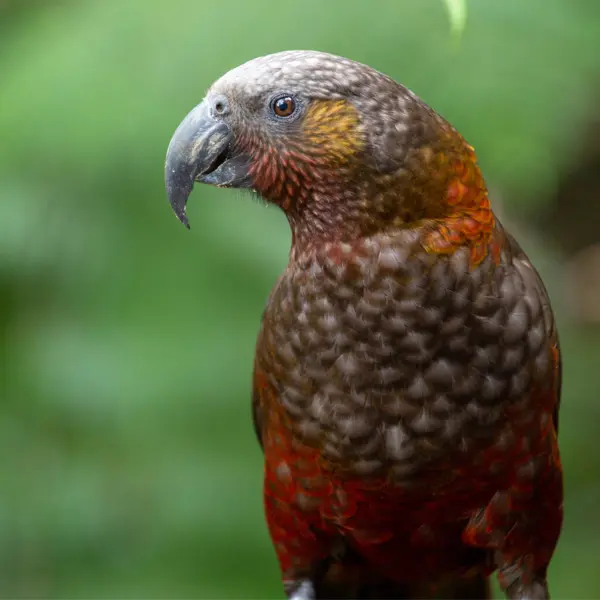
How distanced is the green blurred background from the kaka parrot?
681 mm

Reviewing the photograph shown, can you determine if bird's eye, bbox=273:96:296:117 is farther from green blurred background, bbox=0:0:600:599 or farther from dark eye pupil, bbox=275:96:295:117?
green blurred background, bbox=0:0:600:599

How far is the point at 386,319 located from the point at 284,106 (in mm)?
484

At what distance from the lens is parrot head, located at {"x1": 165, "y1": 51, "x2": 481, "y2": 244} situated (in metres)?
1.99

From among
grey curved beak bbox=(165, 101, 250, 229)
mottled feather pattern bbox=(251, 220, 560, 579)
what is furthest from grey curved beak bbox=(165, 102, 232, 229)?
mottled feather pattern bbox=(251, 220, 560, 579)

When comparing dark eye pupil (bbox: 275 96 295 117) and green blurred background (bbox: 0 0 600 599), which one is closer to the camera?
dark eye pupil (bbox: 275 96 295 117)

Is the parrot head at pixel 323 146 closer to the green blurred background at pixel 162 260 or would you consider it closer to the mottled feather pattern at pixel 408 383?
the mottled feather pattern at pixel 408 383

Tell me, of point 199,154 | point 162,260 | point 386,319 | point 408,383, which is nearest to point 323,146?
Result: point 199,154

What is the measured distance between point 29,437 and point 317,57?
185 cm

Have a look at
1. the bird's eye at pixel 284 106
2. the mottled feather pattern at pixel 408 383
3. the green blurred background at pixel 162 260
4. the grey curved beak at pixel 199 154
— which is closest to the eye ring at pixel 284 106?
the bird's eye at pixel 284 106

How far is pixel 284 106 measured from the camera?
6.65ft

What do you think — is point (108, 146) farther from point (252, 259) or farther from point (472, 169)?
point (472, 169)

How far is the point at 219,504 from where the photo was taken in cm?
334

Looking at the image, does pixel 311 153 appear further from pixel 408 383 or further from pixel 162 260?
pixel 162 260

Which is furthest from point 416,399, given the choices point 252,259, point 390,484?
point 252,259
